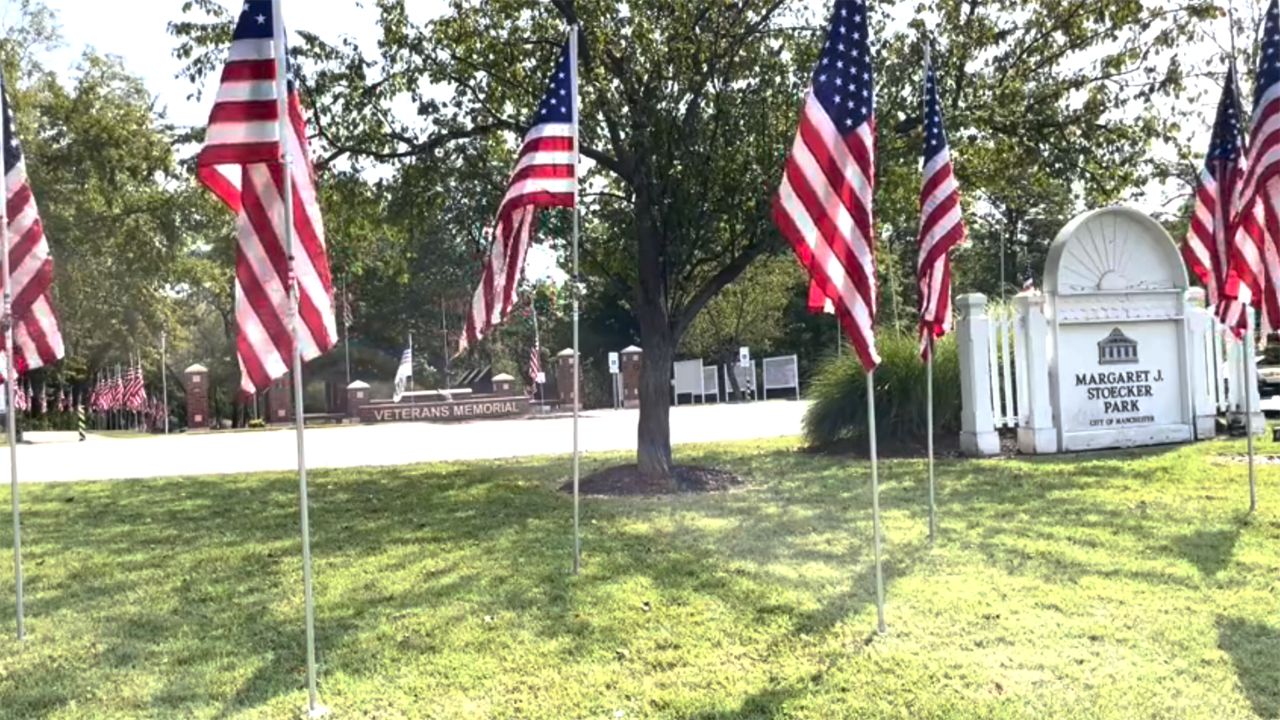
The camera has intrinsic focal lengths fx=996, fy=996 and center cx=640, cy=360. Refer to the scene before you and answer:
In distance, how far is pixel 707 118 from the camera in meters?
10.8

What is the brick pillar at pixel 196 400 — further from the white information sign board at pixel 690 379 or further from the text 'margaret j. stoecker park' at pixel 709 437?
the white information sign board at pixel 690 379

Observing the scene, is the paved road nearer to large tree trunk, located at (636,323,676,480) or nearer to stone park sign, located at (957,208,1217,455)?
large tree trunk, located at (636,323,676,480)

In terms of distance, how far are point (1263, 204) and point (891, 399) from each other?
6.69 metres

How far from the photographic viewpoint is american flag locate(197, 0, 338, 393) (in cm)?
462

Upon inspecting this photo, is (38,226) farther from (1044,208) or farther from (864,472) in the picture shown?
(1044,208)

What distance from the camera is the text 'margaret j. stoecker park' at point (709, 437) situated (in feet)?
15.8

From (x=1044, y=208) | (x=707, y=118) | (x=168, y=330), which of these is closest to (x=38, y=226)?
(x=707, y=118)

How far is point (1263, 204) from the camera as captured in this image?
771 cm

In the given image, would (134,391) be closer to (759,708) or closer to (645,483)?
(645,483)

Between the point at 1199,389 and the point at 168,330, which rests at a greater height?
the point at 168,330

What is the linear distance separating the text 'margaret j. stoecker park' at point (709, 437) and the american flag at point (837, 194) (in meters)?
0.02

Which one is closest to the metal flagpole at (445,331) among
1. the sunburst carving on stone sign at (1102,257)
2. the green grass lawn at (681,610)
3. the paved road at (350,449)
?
the paved road at (350,449)

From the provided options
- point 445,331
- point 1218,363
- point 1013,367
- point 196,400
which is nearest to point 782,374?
point 445,331

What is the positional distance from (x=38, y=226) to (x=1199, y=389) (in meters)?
13.9
